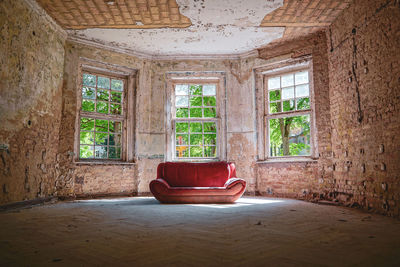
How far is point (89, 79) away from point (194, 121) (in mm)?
2608

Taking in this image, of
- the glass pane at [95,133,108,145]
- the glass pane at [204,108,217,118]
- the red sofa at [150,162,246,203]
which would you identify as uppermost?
the glass pane at [204,108,217,118]

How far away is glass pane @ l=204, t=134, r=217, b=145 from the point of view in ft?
24.3

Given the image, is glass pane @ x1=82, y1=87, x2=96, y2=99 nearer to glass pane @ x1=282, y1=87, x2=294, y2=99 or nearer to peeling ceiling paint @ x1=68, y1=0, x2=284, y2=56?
Result: peeling ceiling paint @ x1=68, y1=0, x2=284, y2=56

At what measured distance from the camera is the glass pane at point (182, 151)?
7.31 meters

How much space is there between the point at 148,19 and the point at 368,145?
4353 millimetres

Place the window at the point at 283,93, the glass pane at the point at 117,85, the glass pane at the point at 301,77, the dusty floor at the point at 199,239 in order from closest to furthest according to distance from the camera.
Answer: the dusty floor at the point at 199,239, the window at the point at 283,93, the glass pane at the point at 301,77, the glass pane at the point at 117,85

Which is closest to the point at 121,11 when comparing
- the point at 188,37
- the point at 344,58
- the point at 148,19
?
the point at 148,19

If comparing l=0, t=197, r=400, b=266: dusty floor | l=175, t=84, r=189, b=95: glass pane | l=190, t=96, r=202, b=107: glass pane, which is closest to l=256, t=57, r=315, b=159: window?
l=190, t=96, r=202, b=107: glass pane

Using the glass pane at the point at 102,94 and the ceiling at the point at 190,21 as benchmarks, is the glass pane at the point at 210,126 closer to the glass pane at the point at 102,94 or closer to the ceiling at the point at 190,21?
the ceiling at the point at 190,21

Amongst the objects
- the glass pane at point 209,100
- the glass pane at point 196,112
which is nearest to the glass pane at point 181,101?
the glass pane at point 196,112

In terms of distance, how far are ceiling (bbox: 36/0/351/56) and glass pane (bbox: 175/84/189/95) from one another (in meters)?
0.88

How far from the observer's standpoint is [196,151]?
7371 mm

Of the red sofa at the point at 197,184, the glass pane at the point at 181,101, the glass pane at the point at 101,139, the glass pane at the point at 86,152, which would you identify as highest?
the glass pane at the point at 181,101

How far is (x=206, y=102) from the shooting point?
26.3ft
